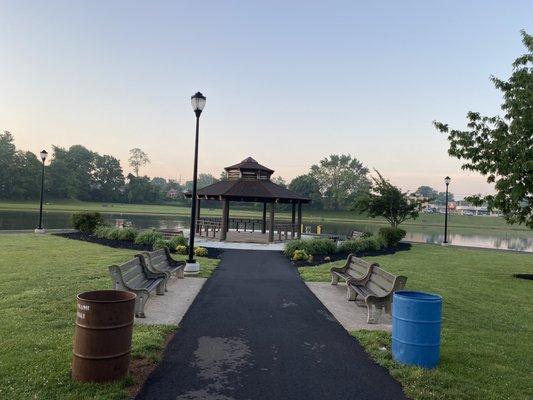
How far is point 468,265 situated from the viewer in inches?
662

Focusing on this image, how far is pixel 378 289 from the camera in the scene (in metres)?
8.33

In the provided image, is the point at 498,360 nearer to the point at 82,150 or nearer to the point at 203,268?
the point at 203,268

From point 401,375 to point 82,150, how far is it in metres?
130

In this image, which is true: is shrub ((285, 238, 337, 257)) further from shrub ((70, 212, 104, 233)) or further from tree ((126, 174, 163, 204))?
tree ((126, 174, 163, 204))

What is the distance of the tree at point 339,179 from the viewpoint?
10256 centimetres

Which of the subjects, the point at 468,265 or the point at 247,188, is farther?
the point at 247,188

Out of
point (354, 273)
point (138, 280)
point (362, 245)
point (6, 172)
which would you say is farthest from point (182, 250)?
point (6, 172)

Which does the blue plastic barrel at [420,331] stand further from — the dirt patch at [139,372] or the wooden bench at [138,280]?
the wooden bench at [138,280]

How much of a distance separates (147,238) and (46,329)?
1232cm

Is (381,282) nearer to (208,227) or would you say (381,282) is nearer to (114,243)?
(114,243)

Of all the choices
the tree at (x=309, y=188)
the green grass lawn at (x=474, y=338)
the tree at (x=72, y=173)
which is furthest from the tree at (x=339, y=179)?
the green grass lawn at (x=474, y=338)

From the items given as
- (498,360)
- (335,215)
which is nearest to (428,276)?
(498,360)

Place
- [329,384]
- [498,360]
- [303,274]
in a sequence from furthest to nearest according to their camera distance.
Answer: [303,274] → [498,360] → [329,384]

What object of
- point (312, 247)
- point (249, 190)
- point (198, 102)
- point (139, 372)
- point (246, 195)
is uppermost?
point (198, 102)
